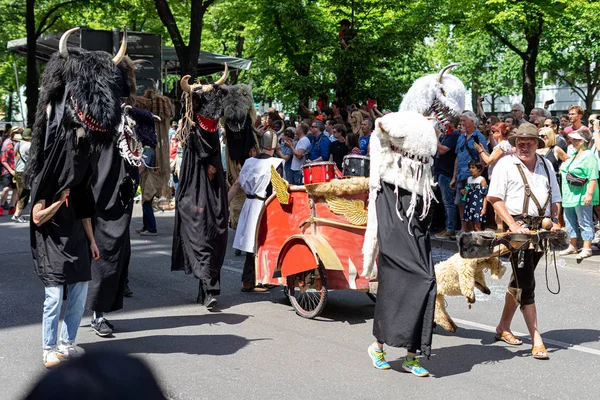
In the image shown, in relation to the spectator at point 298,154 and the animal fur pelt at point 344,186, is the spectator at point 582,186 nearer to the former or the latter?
the animal fur pelt at point 344,186

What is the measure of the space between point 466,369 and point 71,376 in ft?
15.8

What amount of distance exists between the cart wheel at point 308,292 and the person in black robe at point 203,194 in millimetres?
783

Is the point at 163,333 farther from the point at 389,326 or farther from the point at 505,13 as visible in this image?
the point at 505,13

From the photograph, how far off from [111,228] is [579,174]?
680 centimetres

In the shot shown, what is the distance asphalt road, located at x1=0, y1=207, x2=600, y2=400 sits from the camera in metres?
5.53

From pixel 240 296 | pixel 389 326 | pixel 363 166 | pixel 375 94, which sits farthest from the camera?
pixel 375 94

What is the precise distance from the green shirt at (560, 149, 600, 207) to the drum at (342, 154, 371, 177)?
4549 mm

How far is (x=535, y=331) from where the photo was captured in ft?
20.8

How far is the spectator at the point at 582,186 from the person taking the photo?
1095 cm

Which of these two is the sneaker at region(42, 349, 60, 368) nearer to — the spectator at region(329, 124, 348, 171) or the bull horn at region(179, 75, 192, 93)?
the bull horn at region(179, 75, 192, 93)

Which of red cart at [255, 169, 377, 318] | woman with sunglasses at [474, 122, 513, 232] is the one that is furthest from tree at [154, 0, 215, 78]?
red cart at [255, 169, 377, 318]

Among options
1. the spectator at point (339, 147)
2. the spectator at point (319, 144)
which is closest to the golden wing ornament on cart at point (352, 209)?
the spectator at point (339, 147)

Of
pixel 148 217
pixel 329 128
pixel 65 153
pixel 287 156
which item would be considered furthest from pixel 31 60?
pixel 65 153

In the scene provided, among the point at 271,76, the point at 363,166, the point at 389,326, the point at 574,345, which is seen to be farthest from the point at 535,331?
the point at 271,76
